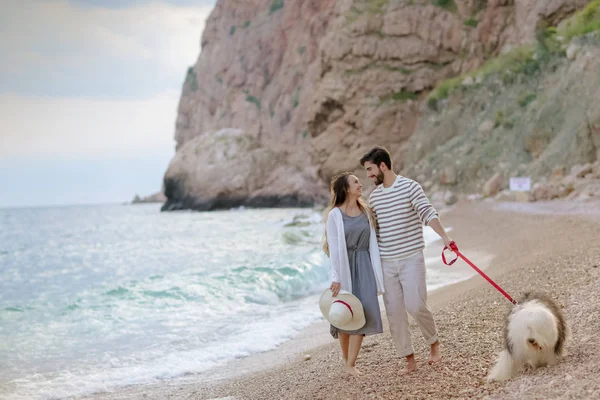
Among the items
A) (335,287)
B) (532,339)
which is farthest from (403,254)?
(532,339)

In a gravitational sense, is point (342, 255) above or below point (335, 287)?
above

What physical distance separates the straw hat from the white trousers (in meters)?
0.21

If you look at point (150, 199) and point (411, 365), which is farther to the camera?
point (150, 199)

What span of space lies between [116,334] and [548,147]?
18381 mm

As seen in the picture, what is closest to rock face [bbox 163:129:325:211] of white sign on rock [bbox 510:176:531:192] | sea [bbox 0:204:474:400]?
white sign on rock [bbox 510:176:531:192]

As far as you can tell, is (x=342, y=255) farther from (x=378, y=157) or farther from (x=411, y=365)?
(x=411, y=365)

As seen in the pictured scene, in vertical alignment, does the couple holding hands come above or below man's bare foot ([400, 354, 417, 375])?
above

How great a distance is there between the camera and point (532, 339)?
3.64 m

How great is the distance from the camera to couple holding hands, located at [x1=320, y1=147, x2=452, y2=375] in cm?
448

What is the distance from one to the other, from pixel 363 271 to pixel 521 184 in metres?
17.4

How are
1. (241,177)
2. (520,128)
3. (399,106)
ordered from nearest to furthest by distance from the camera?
(520,128), (399,106), (241,177)

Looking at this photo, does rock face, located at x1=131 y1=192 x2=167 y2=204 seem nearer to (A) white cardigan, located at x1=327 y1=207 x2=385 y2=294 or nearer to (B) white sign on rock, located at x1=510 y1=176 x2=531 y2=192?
(B) white sign on rock, located at x1=510 y1=176 x2=531 y2=192

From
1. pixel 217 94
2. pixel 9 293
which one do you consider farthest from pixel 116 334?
pixel 217 94

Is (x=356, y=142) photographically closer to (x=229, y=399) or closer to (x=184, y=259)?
(x=184, y=259)
